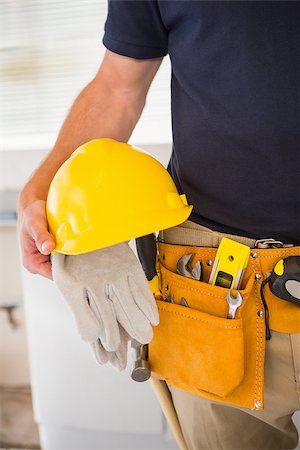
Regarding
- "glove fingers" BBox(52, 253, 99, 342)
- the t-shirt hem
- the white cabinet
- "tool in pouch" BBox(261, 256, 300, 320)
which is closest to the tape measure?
"tool in pouch" BBox(261, 256, 300, 320)

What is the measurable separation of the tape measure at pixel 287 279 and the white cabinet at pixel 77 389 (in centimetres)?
69

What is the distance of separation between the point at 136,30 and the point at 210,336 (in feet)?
1.64

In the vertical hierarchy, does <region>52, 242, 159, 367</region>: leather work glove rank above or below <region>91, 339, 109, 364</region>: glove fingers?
above

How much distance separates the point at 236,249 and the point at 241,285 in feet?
0.19

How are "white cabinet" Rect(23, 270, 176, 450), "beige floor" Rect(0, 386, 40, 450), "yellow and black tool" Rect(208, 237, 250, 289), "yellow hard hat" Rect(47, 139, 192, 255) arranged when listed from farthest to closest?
"beige floor" Rect(0, 386, 40, 450)
"white cabinet" Rect(23, 270, 176, 450)
"yellow and black tool" Rect(208, 237, 250, 289)
"yellow hard hat" Rect(47, 139, 192, 255)

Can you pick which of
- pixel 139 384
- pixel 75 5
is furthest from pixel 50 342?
pixel 75 5

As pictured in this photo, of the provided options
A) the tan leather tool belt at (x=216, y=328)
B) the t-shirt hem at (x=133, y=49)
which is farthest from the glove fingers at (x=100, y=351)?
the t-shirt hem at (x=133, y=49)

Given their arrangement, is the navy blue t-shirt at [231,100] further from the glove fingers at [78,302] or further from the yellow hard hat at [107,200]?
the glove fingers at [78,302]

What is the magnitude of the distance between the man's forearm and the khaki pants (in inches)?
8.2

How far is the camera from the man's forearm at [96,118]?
948 millimetres

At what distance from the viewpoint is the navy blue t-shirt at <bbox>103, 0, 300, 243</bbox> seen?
752 mm

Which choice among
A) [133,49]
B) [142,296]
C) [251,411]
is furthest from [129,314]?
[133,49]

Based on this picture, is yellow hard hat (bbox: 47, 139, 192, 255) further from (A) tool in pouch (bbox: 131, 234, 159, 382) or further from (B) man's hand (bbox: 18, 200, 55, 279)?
(A) tool in pouch (bbox: 131, 234, 159, 382)

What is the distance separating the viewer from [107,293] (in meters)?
0.80
